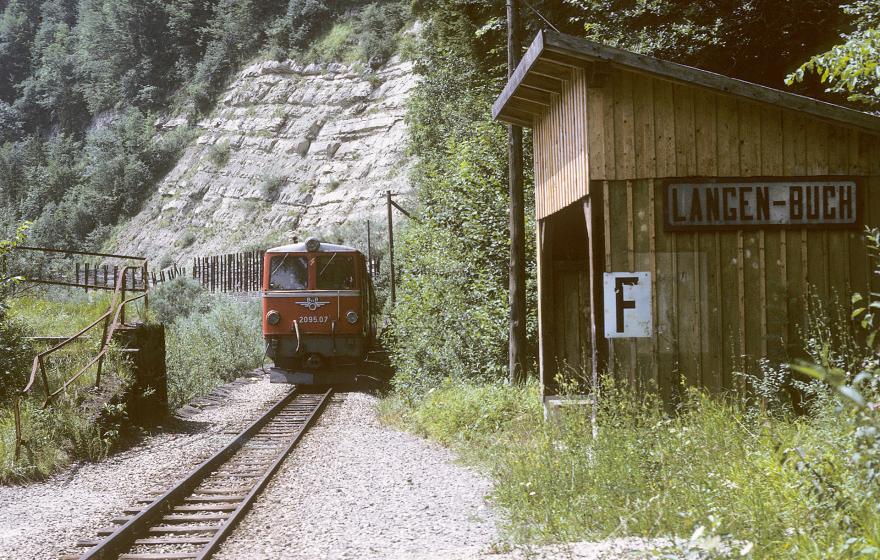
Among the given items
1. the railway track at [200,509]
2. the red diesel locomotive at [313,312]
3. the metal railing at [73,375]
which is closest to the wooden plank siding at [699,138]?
the railway track at [200,509]

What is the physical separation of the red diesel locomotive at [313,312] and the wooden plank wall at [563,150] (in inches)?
272

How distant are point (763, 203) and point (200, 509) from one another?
6.57 metres

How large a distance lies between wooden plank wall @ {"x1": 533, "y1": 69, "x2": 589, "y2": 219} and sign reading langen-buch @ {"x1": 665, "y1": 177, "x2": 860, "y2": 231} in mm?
1058

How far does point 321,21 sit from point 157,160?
14454 mm

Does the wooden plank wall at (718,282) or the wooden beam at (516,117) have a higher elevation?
the wooden beam at (516,117)

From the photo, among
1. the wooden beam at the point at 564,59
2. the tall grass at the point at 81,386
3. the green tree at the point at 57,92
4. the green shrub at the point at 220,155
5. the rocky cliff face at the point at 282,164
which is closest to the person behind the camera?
the wooden beam at the point at 564,59

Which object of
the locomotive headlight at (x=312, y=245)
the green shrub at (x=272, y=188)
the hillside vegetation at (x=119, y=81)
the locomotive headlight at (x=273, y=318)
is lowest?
the locomotive headlight at (x=273, y=318)

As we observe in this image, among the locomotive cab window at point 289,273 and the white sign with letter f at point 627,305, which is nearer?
the white sign with letter f at point 627,305

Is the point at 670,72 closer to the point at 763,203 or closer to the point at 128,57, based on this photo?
the point at 763,203

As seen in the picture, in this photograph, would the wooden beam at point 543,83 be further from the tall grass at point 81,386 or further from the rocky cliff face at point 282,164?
the rocky cliff face at point 282,164

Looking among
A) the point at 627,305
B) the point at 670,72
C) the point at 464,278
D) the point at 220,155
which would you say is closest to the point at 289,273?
the point at 464,278

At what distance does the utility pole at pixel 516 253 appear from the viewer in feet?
42.7

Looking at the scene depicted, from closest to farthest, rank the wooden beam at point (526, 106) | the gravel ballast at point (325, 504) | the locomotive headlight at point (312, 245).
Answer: the gravel ballast at point (325, 504)
the wooden beam at point (526, 106)
the locomotive headlight at point (312, 245)

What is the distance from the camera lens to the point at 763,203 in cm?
893
